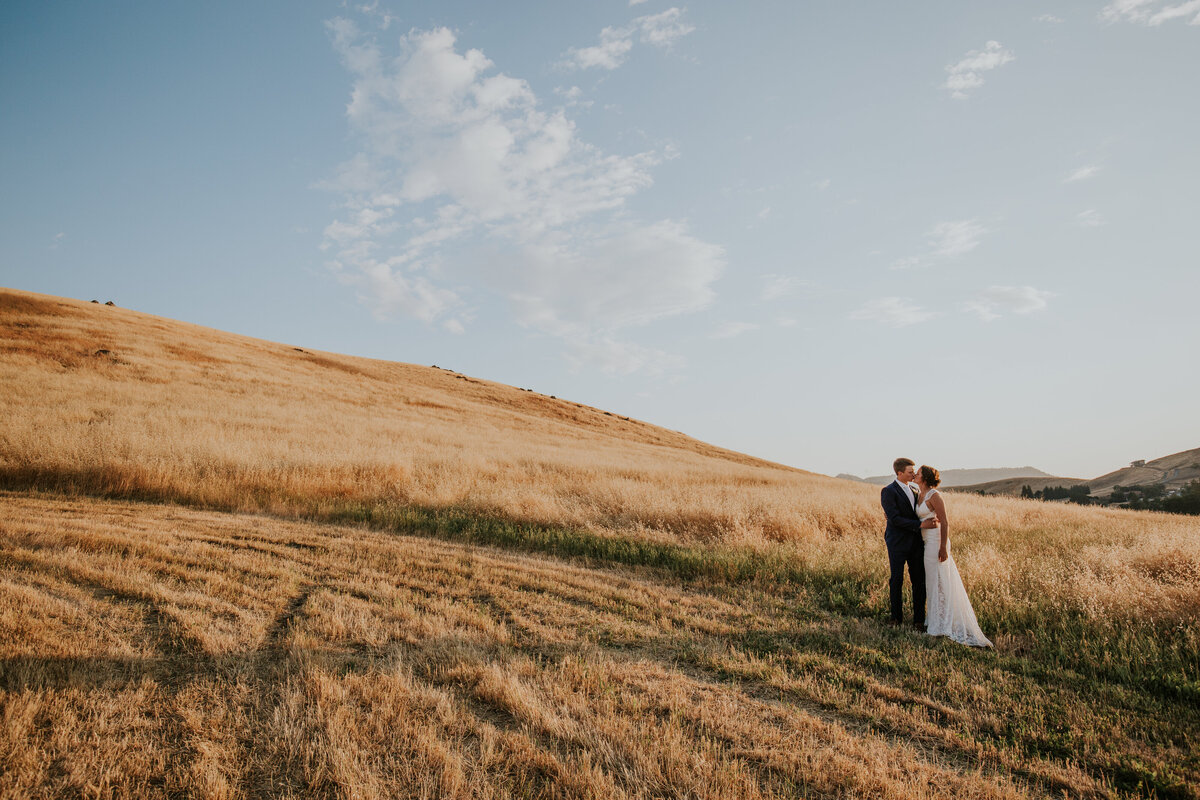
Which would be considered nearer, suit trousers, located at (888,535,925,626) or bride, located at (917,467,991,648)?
bride, located at (917,467,991,648)

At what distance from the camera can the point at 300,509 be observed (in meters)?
12.5

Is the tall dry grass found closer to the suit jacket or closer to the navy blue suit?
the navy blue suit

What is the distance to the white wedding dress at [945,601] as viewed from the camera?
6.92m

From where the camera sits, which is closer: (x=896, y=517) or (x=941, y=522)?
(x=941, y=522)

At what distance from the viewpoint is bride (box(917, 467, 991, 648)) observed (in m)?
6.96

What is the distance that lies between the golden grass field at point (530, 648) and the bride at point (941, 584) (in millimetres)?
423

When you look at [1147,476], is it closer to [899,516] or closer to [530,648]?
[899,516]

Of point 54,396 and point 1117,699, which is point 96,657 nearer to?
point 1117,699

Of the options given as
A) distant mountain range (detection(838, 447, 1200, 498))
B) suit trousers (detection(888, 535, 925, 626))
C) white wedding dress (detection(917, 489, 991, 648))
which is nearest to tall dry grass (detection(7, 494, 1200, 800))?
white wedding dress (detection(917, 489, 991, 648))

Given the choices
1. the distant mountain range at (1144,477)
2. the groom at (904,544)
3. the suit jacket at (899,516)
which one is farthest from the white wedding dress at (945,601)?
the distant mountain range at (1144,477)

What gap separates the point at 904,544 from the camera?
7.98 meters

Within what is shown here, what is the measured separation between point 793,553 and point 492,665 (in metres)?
6.95

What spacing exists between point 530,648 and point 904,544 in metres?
5.72

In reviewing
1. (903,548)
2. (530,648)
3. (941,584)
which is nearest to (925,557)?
(903,548)
